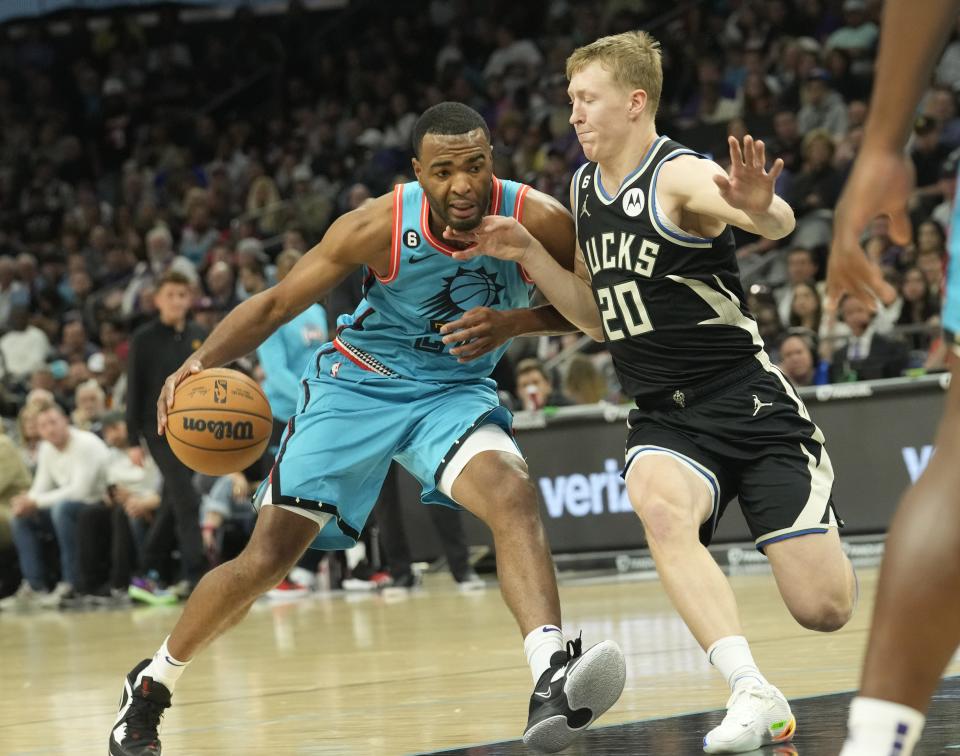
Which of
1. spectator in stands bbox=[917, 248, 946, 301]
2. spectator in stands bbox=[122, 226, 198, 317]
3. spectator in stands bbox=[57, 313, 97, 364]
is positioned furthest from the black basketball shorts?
spectator in stands bbox=[122, 226, 198, 317]

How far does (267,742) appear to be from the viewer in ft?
14.3

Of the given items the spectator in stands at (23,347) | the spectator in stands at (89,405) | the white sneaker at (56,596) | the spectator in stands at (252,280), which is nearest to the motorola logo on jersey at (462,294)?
the spectator in stands at (252,280)

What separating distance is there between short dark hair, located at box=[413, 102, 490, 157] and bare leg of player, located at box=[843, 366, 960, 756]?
8.06 feet

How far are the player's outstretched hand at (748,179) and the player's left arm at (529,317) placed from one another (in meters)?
0.86

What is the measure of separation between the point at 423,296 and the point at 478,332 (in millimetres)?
317

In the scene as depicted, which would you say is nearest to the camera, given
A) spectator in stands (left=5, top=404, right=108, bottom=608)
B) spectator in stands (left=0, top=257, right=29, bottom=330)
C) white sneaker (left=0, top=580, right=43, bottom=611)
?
spectator in stands (left=5, top=404, right=108, bottom=608)

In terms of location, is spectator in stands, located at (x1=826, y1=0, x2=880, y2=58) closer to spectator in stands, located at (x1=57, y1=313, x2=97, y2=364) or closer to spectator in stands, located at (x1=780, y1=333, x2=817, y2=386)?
spectator in stands, located at (x1=780, y1=333, x2=817, y2=386)

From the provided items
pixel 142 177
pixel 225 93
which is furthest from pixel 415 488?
pixel 225 93

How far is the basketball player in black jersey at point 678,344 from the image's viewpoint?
4.04 metres

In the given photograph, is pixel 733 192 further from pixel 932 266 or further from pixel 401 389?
pixel 932 266

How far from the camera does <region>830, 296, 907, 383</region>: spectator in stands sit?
9523 millimetres

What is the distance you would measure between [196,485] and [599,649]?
817 centimetres

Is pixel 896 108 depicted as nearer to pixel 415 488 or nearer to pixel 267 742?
pixel 267 742

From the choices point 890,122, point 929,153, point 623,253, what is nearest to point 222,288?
point 929,153
